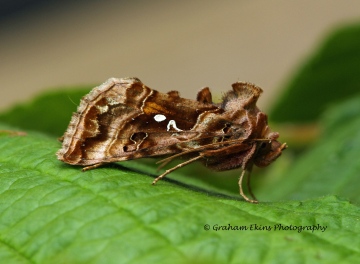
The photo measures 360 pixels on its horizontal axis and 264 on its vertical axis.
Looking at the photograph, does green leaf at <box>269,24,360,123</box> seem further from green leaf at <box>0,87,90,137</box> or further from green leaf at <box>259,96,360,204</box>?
green leaf at <box>0,87,90,137</box>

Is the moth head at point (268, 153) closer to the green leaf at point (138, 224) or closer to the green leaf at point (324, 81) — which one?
the green leaf at point (138, 224)

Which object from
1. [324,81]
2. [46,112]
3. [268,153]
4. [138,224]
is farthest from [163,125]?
[324,81]

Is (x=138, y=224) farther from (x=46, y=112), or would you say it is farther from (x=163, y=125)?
(x=46, y=112)

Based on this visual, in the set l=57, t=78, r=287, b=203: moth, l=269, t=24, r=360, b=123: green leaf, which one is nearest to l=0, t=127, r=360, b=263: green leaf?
l=57, t=78, r=287, b=203: moth

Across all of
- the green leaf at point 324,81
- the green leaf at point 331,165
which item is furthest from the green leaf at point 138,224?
the green leaf at point 324,81

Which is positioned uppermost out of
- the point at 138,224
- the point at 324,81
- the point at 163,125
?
the point at 324,81
